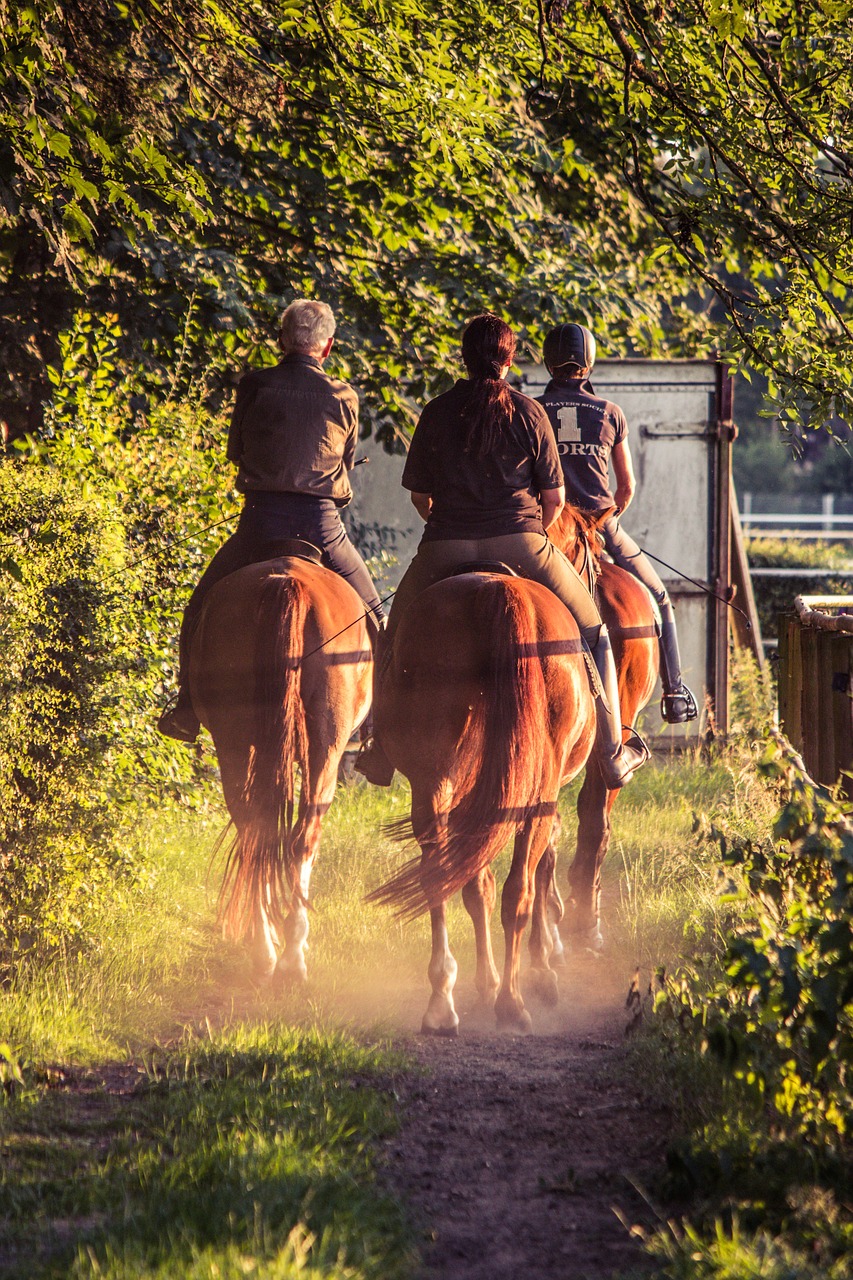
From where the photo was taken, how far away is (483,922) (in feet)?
17.0

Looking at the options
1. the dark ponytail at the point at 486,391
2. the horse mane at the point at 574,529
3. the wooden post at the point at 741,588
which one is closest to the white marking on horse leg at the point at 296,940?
the horse mane at the point at 574,529

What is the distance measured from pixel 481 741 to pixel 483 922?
80cm

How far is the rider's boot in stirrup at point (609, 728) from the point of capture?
592 cm

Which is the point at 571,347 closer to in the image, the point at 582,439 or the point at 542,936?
the point at 582,439

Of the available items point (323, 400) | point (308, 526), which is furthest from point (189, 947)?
point (323, 400)

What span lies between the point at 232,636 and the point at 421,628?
0.92m

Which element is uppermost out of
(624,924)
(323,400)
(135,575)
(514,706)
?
(323,400)

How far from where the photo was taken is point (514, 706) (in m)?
4.86

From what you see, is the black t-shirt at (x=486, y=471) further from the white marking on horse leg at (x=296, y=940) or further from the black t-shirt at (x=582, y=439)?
the white marking on horse leg at (x=296, y=940)

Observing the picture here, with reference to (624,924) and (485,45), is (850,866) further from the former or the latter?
(485,45)

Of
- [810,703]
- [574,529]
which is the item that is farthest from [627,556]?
[810,703]

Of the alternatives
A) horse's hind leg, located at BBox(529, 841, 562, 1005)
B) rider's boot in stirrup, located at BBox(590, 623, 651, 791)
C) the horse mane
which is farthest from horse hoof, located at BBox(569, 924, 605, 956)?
the horse mane

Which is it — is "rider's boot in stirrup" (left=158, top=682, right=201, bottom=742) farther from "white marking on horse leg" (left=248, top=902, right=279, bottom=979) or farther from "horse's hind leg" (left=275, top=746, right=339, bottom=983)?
"white marking on horse leg" (left=248, top=902, right=279, bottom=979)

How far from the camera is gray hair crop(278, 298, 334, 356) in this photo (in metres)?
5.99
